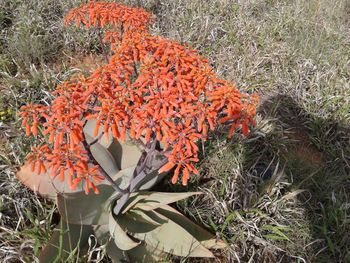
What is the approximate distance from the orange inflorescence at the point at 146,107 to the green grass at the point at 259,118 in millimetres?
798

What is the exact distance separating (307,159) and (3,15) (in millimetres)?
3771

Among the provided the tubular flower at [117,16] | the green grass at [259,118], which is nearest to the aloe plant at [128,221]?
the green grass at [259,118]

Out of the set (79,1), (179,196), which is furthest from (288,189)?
(79,1)

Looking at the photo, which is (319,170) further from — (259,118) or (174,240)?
(174,240)

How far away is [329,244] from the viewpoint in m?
2.69

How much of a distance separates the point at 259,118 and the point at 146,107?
1.86 m

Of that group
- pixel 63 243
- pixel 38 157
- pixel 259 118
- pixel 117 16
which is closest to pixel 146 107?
pixel 38 157

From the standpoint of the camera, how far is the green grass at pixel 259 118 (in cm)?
264

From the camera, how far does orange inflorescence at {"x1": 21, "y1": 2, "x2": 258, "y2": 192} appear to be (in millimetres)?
1648

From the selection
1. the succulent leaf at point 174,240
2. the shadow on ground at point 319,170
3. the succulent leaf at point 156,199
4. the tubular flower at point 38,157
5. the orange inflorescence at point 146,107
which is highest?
the orange inflorescence at point 146,107

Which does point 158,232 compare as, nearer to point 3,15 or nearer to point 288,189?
point 288,189

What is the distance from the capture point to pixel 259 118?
3318 mm

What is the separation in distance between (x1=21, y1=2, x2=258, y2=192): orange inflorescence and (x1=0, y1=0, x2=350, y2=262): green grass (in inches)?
31.4

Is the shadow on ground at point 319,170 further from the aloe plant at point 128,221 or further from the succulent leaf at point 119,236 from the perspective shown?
the succulent leaf at point 119,236
